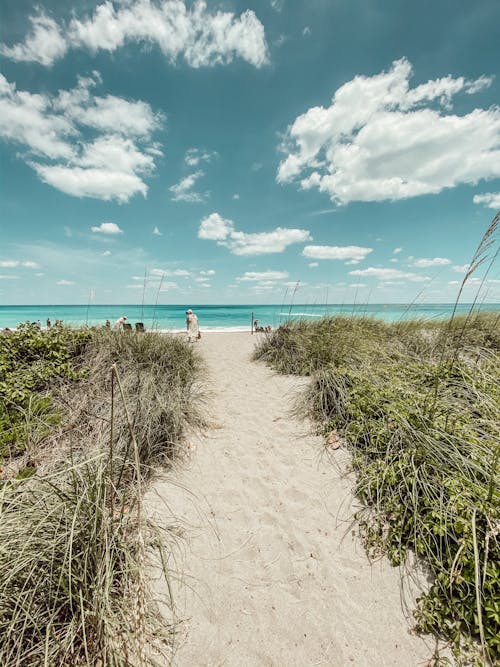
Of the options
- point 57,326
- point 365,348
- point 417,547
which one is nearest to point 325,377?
point 365,348

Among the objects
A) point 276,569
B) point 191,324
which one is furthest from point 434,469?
point 191,324

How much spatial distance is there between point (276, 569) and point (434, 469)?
1.72m

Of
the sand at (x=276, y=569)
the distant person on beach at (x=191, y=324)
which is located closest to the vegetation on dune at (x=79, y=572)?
the sand at (x=276, y=569)

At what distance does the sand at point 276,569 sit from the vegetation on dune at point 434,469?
0.24m

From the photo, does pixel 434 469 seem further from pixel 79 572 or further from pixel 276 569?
pixel 79 572

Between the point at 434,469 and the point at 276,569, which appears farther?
the point at 434,469

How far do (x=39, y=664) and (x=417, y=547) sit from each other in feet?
8.67

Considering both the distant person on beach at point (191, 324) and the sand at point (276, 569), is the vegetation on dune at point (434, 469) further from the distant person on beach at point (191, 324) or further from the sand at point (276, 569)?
the distant person on beach at point (191, 324)

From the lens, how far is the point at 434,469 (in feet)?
8.82

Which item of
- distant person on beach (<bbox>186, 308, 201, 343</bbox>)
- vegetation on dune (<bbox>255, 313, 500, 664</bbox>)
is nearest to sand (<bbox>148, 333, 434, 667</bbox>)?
vegetation on dune (<bbox>255, 313, 500, 664</bbox>)

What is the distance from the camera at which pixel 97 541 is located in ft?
5.89

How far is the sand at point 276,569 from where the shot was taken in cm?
189

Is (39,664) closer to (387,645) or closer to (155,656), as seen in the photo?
(155,656)

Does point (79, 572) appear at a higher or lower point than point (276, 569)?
higher
